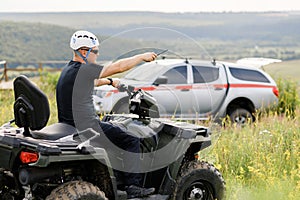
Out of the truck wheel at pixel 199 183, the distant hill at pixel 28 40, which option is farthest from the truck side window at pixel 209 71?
the distant hill at pixel 28 40

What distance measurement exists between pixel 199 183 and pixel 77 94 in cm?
169

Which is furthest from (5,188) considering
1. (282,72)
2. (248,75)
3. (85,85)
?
(282,72)

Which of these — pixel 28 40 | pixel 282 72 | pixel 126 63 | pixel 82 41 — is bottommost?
pixel 28 40

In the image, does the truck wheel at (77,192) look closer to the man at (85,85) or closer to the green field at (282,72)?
the man at (85,85)

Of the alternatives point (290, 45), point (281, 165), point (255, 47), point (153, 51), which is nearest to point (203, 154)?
point (281, 165)

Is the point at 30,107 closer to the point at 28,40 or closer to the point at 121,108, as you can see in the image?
the point at 121,108

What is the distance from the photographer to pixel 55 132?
18.0 ft

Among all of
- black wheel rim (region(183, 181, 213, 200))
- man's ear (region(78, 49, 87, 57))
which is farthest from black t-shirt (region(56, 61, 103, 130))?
black wheel rim (region(183, 181, 213, 200))

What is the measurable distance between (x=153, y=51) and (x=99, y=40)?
58 cm

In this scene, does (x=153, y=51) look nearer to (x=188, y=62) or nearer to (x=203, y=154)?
(x=203, y=154)

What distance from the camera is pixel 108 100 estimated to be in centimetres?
671

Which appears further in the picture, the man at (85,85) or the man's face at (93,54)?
the man's face at (93,54)

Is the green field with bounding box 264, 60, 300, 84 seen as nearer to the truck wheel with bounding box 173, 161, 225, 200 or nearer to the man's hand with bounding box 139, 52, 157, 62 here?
the truck wheel with bounding box 173, 161, 225, 200

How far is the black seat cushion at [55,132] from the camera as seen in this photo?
5.37m
